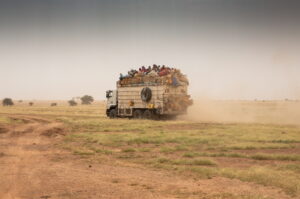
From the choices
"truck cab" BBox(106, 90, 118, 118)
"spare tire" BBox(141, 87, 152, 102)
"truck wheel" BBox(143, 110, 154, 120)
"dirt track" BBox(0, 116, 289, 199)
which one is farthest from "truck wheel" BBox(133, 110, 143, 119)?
"dirt track" BBox(0, 116, 289, 199)

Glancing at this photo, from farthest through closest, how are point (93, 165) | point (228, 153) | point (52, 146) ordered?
point (52, 146) < point (228, 153) < point (93, 165)

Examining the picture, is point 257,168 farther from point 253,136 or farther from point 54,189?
point 253,136

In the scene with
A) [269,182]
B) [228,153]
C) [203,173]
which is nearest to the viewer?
[269,182]

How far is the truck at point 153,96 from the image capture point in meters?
32.0

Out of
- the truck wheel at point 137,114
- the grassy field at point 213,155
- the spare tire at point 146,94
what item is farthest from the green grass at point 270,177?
the truck wheel at point 137,114

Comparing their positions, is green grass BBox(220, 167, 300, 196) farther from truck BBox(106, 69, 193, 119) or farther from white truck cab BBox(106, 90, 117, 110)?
white truck cab BBox(106, 90, 117, 110)

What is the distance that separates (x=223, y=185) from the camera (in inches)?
366

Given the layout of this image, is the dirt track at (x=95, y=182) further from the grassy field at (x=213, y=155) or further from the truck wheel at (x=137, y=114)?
the truck wheel at (x=137, y=114)

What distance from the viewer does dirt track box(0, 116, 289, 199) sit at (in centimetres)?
834

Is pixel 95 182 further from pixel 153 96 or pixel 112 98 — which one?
pixel 112 98

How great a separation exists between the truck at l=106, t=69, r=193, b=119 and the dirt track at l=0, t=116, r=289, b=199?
19.1 meters

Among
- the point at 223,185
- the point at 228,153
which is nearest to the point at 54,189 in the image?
the point at 223,185

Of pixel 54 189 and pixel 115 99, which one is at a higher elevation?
pixel 115 99

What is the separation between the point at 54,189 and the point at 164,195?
2.86m
